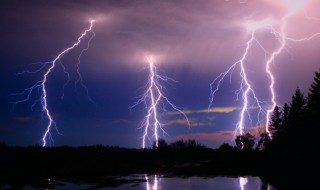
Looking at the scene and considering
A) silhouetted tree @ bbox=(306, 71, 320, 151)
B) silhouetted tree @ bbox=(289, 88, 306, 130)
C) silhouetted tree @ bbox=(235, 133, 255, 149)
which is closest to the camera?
A: silhouetted tree @ bbox=(306, 71, 320, 151)

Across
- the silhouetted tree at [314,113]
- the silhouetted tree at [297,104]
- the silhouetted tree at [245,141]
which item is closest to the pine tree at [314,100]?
the silhouetted tree at [314,113]

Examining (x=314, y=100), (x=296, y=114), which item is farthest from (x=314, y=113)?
(x=296, y=114)

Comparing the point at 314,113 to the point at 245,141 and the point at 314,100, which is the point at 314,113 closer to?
the point at 314,100

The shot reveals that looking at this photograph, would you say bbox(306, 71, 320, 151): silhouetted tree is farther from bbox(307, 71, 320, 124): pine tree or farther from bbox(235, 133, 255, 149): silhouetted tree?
bbox(235, 133, 255, 149): silhouetted tree

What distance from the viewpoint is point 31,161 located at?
37125mm

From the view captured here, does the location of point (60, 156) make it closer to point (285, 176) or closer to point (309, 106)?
point (309, 106)

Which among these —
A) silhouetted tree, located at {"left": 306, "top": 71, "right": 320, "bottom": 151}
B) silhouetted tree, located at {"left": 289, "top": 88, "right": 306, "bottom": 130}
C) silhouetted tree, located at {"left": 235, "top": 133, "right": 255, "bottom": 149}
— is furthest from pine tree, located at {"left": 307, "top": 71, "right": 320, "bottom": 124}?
silhouetted tree, located at {"left": 235, "top": 133, "right": 255, "bottom": 149}

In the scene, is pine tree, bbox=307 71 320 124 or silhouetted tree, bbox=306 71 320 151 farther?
pine tree, bbox=307 71 320 124

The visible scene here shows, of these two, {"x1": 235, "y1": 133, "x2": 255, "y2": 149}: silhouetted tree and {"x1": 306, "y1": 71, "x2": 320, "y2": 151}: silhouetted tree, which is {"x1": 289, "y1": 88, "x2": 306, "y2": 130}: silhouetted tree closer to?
{"x1": 306, "y1": 71, "x2": 320, "y2": 151}: silhouetted tree

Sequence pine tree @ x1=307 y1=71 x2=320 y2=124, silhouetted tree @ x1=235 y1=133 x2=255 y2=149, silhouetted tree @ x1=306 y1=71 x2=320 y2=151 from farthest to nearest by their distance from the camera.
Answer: silhouetted tree @ x1=235 y1=133 x2=255 y2=149, pine tree @ x1=307 y1=71 x2=320 y2=124, silhouetted tree @ x1=306 y1=71 x2=320 y2=151

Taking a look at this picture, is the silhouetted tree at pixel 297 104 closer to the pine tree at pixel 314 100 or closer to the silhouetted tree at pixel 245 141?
the pine tree at pixel 314 100

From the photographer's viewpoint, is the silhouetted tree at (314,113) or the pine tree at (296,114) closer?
the silhouetted tree at (314,113)

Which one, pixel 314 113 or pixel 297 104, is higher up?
pixel 297 104

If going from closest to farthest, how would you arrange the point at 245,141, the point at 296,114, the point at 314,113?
the point at 314,113 → the point at 296,114 → the point at 245,141
